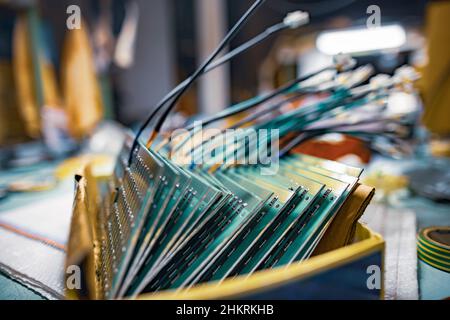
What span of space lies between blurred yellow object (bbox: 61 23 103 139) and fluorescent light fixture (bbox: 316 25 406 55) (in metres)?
2.29

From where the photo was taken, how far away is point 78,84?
2.66 metres

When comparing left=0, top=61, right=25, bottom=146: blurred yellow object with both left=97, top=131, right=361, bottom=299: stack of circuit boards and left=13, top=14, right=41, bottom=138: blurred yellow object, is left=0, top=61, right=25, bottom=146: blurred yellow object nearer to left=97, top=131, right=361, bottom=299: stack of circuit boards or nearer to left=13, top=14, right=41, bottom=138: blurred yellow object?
left=13, top=14, right=41, bottom=138: blurred yellow object

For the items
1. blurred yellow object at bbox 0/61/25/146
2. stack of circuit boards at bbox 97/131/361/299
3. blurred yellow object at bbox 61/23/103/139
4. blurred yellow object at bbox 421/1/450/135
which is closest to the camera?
stack of circuit boards at bbox 97/131/361/299

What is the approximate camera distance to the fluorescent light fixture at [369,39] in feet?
10.3

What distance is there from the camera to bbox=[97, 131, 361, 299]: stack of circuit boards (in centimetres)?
58

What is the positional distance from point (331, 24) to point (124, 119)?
2.55 metres

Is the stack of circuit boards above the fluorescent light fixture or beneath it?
beneath

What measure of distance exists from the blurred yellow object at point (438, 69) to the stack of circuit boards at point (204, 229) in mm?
1452

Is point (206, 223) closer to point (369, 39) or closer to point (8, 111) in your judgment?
point (8, 111)

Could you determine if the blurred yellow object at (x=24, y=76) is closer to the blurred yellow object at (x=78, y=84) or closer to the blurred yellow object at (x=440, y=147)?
the blurred yellow object at (x=78, y=84)

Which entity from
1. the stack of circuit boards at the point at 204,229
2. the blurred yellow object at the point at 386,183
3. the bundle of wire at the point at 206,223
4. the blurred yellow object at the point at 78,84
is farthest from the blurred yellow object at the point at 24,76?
the blurred yellow object at the point at 386,183

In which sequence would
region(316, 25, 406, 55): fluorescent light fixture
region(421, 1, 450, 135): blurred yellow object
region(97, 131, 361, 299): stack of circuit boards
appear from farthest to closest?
region(316, 25, 406, 55): fluorescent light fixture < region(421, 1, 450, 135): blurred yellow object < region(97, 131, 361, 299): stack of circuit boards

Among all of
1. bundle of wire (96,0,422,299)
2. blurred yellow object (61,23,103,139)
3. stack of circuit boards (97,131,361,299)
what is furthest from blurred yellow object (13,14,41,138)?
stack of circuit boards (97,131,361,299)

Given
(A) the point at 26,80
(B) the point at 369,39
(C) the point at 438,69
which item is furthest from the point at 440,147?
(A) the point at 26,80
